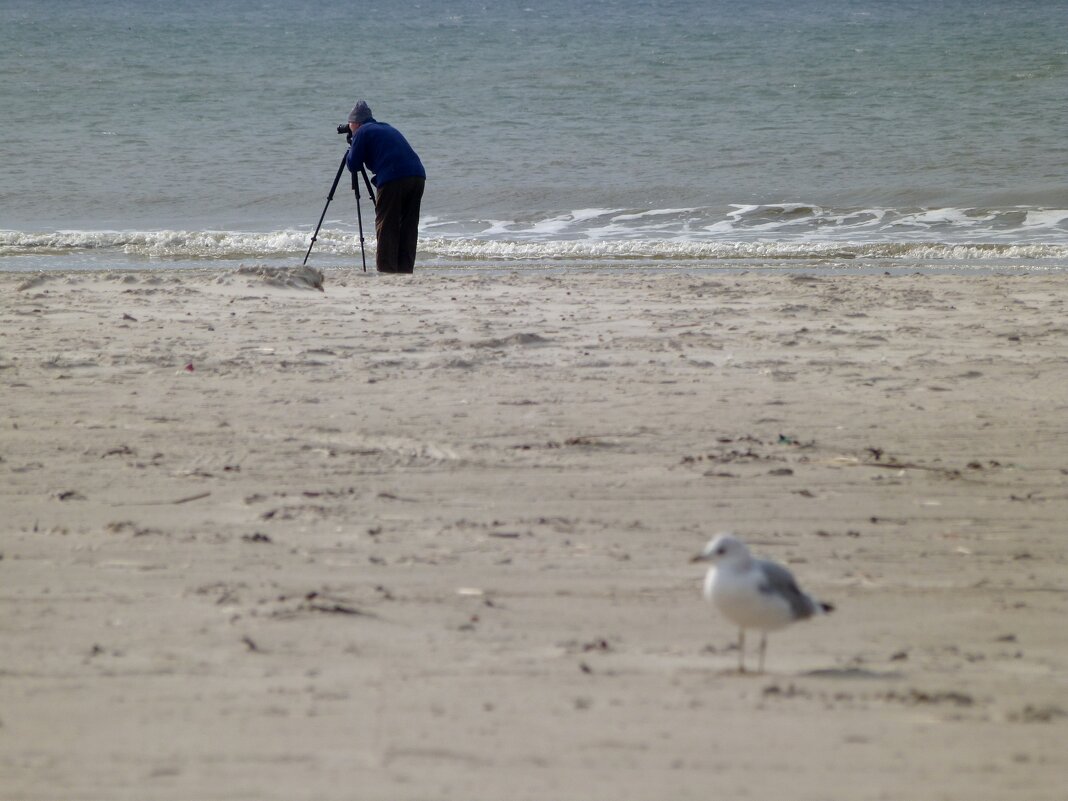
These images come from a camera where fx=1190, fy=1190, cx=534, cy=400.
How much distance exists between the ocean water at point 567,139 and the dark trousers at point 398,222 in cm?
139

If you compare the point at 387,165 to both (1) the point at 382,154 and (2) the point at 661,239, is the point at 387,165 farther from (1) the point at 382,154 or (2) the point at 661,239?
(2) the point at 661,239

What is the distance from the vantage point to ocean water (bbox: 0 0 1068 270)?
14328 mm

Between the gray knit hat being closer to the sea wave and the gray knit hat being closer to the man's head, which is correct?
the man's head

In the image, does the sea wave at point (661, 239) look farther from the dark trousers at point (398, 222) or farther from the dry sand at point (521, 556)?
the dry sand at point (521, 556)

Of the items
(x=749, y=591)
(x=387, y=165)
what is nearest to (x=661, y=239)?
(x=387, y=165)

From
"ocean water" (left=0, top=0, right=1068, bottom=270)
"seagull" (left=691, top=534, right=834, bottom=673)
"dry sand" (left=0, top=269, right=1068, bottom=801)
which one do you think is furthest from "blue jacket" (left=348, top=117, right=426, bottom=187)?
"seagull" (left=691, top=534, right=834, bottom=673)

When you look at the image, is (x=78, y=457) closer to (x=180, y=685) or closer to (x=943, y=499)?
(x=180, y=685)

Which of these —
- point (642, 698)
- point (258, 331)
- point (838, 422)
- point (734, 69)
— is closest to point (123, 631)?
point (642, 698)

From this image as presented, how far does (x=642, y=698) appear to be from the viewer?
298cm

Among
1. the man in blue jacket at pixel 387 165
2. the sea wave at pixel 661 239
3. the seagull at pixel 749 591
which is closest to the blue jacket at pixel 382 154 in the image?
the man in blue jacket at pixel 387 165

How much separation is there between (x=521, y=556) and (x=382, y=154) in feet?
21.6

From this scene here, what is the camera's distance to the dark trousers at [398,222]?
9.97m

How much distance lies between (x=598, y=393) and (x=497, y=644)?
8.74 feet

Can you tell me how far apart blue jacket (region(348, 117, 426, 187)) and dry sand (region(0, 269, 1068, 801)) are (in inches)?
108
